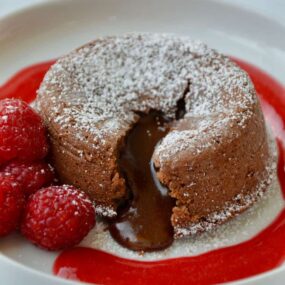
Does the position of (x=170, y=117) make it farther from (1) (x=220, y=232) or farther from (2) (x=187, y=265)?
(2) (x=187, y=265)

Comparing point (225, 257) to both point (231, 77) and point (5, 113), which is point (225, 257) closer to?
point (231, 77)

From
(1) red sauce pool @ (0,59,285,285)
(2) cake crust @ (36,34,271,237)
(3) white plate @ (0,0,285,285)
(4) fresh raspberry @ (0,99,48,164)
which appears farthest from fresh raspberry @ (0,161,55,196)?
(3) white plate @ (0,0,285,285)

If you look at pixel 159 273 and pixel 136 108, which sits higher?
pixel 136 108

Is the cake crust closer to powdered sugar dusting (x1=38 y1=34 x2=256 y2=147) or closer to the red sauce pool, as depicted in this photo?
powdered sugar dusting (x1=38 y1=34 x2=256 y2=147)

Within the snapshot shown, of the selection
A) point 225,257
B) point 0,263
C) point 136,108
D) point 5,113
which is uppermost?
point 5,113

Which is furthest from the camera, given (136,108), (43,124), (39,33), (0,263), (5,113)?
(39,33)

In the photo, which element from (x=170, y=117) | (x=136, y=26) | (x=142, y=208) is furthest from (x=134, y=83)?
(x=136, y=26)

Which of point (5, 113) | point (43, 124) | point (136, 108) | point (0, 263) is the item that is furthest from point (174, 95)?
point (0, 263)
